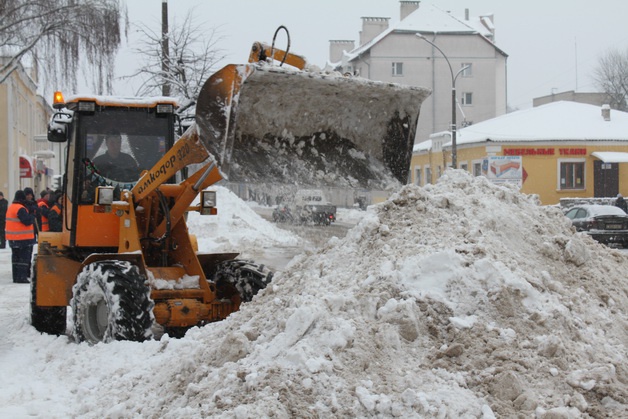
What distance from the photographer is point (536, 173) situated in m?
39.3

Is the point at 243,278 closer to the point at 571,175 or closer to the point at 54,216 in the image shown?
the point at 54,216

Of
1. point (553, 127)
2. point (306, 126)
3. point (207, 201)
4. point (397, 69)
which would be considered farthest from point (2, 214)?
point (397, 69)

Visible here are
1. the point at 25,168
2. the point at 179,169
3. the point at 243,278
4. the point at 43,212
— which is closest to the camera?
the point at 179,169

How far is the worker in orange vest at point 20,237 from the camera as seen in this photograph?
1423cm

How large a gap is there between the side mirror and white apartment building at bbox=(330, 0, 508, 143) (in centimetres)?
4902

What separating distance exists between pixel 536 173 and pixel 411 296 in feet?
117

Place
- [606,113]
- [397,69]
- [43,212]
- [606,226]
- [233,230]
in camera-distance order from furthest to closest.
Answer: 1. [397,69]
2. [606,113]
3. [233,230]
4. [606,226]
5. [43,212]

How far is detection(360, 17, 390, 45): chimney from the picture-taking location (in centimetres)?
6194

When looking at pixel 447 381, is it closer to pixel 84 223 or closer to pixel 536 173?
pixel 84 223

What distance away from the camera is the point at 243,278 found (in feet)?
26.2

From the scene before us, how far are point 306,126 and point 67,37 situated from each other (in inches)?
641

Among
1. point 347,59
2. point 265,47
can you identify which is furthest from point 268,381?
point 347,59

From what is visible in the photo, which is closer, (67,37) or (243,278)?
(243,278)

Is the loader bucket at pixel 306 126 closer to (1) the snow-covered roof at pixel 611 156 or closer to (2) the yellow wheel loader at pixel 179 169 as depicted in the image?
(2) the yellow wheel loader at pixel 179 169
